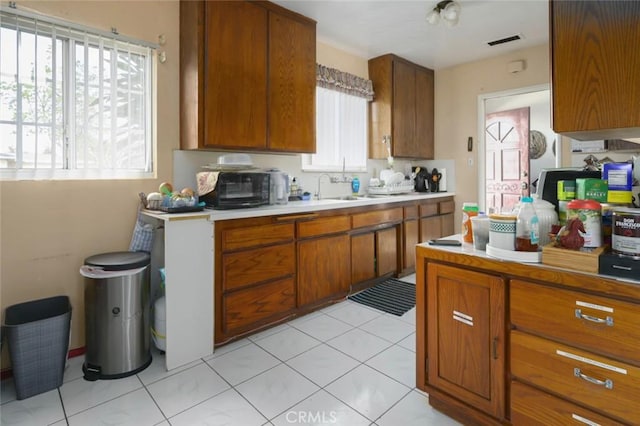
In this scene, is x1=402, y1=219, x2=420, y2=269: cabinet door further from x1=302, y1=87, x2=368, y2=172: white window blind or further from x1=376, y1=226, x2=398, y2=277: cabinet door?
x1=302, y1=87, x2=368, y2=172: white window blind

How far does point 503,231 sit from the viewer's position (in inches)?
54.7

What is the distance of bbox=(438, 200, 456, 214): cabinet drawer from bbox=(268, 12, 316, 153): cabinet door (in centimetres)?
213

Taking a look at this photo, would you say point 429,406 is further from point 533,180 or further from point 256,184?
point 533,180

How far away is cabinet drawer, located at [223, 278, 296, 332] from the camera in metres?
2.38

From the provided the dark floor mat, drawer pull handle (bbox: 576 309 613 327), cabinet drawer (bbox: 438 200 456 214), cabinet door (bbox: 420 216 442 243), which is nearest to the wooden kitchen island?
drawer pull handle (bbox: 576 309 613 327)

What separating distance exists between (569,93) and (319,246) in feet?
6.78

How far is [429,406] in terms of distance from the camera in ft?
5.64

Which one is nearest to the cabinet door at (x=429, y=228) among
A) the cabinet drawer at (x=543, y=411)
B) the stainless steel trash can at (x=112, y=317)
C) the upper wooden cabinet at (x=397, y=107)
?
the upper wooden cabinet at (x=397, y=107)

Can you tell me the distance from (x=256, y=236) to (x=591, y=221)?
1904mm

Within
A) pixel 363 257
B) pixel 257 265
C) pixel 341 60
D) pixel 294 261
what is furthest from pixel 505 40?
pixel 257 265

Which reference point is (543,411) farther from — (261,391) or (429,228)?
(429,228)

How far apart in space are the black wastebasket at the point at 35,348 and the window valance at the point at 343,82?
2949 mm

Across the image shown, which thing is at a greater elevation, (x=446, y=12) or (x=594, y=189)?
(x=446, y=12)

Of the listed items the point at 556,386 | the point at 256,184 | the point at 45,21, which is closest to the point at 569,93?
the point at 556,386
